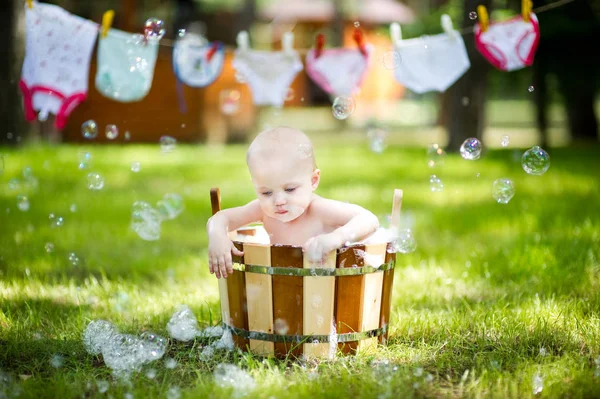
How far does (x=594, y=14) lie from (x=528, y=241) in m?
5.32

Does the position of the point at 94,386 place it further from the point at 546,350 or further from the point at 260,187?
the point at 546,350

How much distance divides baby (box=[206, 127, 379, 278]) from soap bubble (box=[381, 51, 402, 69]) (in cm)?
146

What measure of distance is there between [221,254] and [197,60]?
2204 millimetres

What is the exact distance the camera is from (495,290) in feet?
12.2

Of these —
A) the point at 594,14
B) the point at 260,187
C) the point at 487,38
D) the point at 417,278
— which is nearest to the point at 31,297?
the point at 260,187

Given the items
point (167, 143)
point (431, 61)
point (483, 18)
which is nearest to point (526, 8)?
point (483, 18)

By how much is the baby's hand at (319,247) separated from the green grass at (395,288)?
0.39 m

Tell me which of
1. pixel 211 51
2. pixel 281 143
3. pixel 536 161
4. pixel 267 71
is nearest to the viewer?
pixel 281 143

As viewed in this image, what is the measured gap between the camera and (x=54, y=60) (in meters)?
4.11

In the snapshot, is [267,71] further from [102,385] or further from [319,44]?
[102,385]

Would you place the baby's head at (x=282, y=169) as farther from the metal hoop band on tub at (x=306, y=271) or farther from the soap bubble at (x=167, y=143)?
the soap bubble at (x=167, y=143)

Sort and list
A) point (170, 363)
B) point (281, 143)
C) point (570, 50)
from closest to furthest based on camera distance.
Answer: point (170, 363)
point (281, 143)
point (570, 50)

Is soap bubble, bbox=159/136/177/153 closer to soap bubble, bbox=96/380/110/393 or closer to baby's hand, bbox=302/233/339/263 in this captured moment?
baby's hand, bbox=302/233/339/263

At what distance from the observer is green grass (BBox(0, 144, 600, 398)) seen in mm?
2492
